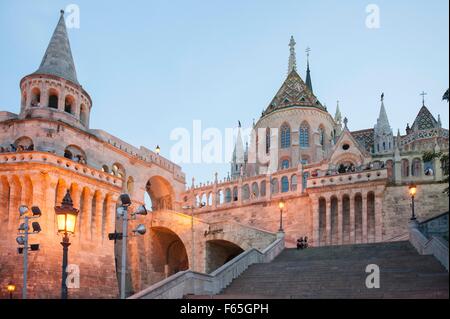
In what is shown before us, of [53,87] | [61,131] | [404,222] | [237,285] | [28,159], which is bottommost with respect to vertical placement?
[237,285]

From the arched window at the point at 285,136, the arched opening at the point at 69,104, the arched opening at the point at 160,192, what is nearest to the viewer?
the arched opening at the point at 69,104

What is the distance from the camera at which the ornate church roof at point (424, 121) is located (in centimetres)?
5062

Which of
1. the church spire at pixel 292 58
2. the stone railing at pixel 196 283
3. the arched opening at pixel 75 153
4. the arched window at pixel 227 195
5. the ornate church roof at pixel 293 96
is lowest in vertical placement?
the stone railing at pixel 196 283

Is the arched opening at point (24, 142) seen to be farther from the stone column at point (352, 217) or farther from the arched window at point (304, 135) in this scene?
the arched window at point (304, 135)

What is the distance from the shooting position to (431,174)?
36875 millimetres

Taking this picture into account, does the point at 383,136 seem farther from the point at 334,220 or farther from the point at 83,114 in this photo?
the point at 83,114

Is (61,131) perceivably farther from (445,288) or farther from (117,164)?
(445,288)

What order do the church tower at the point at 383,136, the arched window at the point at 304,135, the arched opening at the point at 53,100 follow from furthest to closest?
the arched window at the point at 304,135, the church tower at the point at 383,136, the arched opening at the point at 53,100

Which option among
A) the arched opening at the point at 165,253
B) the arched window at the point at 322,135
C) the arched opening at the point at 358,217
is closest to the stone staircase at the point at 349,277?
the arched opening at the point at 358,217

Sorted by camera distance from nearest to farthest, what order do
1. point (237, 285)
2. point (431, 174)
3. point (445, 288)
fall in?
point (445, 288), point (237, 285), point (431, 174)

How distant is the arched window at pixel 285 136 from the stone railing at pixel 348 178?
1674 cm
